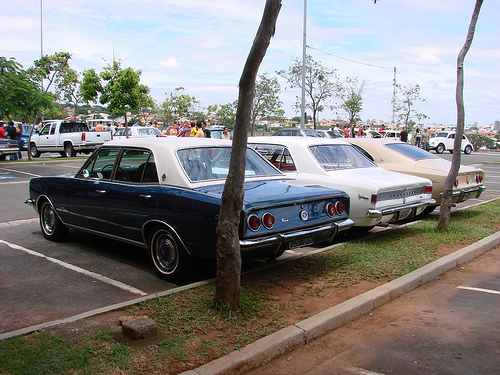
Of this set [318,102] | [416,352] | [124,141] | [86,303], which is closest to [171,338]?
[86,303]

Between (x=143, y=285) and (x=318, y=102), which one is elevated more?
Result: (x=318, y=102)

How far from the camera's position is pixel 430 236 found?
797cm

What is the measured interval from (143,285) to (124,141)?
2.14m

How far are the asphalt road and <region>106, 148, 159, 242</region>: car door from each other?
0.54 meters

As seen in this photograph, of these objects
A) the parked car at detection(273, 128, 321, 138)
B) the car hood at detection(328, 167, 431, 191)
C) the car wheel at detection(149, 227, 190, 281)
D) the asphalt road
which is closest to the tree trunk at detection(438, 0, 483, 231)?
the car hood at detection(328, 167, 431, 191)

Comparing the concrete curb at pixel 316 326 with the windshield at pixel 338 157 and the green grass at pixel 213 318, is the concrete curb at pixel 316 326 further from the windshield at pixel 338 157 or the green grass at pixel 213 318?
the windshield at pixel 338 157

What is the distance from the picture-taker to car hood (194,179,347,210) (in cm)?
529

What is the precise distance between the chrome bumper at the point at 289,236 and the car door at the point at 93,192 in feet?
7.79

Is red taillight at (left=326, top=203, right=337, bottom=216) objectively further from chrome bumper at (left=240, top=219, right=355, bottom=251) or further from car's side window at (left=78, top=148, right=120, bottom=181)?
car's side window at (left=78, top=148, right=120, bottom=181)

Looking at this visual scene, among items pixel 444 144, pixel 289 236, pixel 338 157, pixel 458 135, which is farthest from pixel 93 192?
pixel 444 144

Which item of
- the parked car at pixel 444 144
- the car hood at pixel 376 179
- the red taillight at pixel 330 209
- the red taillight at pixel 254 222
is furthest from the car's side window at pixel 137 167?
the parked car at pixel 444 144

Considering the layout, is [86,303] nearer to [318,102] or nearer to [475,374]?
[475,374]

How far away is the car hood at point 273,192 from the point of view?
208 inches

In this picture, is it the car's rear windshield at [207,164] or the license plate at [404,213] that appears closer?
the car's rear windshield at [207,164]
